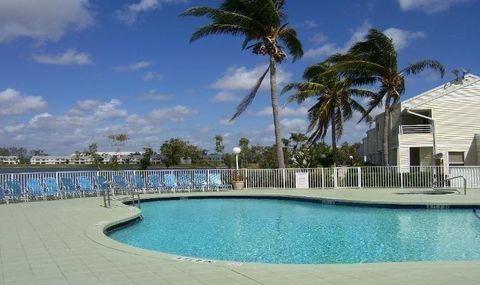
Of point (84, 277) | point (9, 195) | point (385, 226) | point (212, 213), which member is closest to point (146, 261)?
point (84, 277)

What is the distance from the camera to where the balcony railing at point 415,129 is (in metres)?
30.3

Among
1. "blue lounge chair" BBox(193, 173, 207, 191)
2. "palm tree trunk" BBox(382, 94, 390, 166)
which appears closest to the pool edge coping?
"blue lounge chair" BBox(193, 173, 207, 191)

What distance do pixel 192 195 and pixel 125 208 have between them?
6640 millimetres

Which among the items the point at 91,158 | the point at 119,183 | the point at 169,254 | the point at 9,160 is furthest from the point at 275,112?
the point at 9,160

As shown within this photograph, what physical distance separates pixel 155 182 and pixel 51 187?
4.93m

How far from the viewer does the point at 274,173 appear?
82.0 feet

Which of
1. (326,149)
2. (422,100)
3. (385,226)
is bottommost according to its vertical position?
(385,226)

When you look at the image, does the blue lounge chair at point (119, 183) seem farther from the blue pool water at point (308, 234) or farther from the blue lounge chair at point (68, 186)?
the blue pool water at point (308, 234)

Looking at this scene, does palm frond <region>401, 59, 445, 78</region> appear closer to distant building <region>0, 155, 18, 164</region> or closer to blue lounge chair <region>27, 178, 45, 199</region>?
blue lounge chair <region>27, 178, 45, 199</region>

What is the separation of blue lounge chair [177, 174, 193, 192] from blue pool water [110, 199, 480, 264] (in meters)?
5.28

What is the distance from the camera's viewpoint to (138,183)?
2269 centimetres

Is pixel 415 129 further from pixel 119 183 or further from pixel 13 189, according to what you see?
pixel 13 189

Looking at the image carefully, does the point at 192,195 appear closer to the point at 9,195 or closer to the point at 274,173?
the point at 274,173

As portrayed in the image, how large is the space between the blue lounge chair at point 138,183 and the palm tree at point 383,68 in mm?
12028
